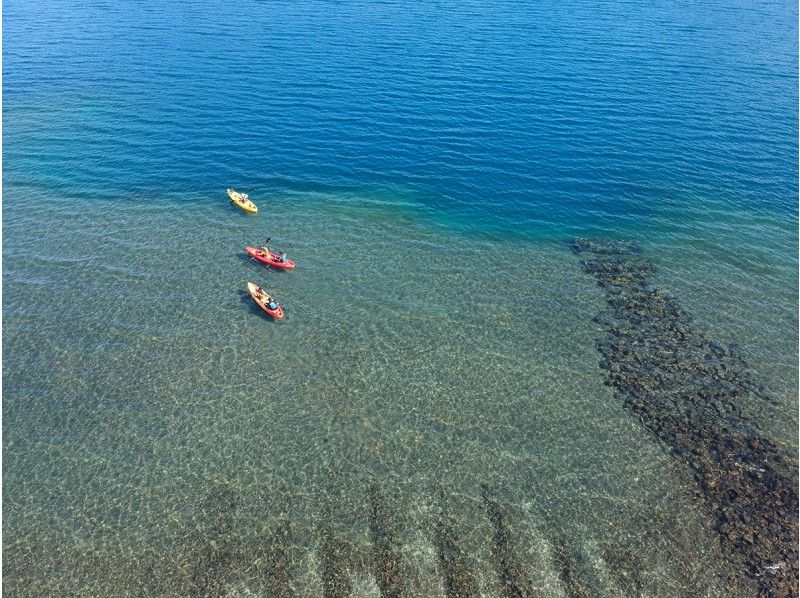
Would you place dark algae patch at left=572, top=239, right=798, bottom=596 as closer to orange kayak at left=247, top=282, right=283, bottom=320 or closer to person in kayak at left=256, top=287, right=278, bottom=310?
orange kayak at left=247, top=282, right=283, bottom=320

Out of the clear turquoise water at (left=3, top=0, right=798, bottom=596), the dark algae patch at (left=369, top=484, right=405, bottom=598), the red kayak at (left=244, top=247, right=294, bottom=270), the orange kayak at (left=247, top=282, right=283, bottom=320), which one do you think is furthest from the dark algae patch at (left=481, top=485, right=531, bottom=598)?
the red kayak at (left=244, top=247, right=294, bottom=270)

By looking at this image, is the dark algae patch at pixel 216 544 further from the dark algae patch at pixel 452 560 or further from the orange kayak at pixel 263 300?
the orange kayak at pixel 263 300

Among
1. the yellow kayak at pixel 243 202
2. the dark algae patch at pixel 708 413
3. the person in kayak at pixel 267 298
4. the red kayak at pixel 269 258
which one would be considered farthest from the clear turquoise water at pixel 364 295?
the yellow kayak at pixel 243 202

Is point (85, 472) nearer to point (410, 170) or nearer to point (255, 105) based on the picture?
point (410, 170)

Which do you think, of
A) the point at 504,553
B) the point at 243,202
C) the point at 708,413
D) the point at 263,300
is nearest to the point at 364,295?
the point at 263,300

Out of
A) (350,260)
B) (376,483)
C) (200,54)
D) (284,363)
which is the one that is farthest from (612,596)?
(200,54)

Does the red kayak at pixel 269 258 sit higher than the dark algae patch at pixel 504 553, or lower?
higher
